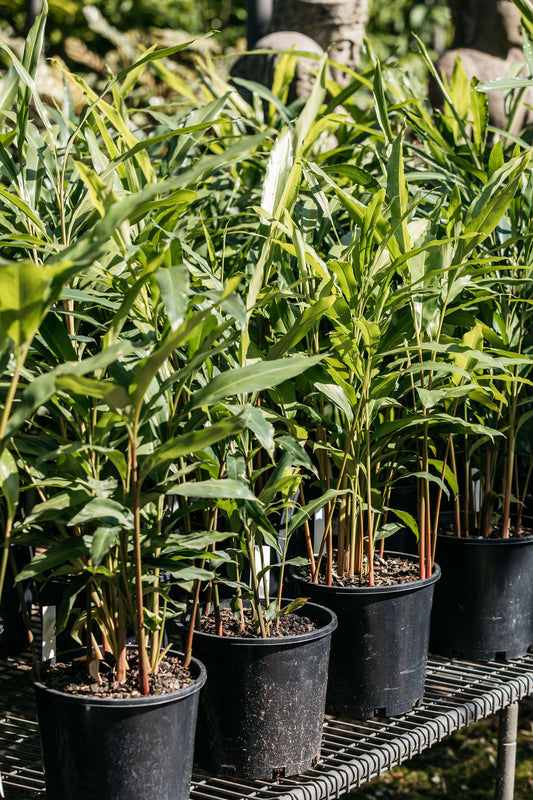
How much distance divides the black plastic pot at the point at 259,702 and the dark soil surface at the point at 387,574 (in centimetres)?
17

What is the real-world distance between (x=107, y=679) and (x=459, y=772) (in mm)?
1687

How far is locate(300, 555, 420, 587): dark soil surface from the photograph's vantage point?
→ 1.06 metres

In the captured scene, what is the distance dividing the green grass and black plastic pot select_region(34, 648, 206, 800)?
1534 millimetres

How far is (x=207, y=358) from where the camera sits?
860 mm

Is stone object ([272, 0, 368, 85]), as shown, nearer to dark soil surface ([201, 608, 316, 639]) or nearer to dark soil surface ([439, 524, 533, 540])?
dark soil surface ([439, 524, 533, 540])

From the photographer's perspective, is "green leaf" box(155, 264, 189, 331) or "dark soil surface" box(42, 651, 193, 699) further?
"dark soil surface" box(42, 651, 193, 699)

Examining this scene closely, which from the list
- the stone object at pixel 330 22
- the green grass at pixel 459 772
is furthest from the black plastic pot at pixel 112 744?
the stone object at pixel 330 22

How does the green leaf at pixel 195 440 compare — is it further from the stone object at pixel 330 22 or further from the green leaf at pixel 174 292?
the stone object at pixel 330 22

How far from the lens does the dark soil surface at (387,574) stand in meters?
1.06

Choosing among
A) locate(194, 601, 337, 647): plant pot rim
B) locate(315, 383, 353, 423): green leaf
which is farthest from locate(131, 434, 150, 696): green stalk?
locate(315, 383, 353, 423): green leaf

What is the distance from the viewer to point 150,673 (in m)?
0.83

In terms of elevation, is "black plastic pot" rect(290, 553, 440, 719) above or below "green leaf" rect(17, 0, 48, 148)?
below

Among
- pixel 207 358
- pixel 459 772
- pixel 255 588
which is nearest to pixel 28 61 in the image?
pixel 207 358

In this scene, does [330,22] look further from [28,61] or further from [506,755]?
[506,755]
